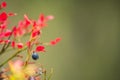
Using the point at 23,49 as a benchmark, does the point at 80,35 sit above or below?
below

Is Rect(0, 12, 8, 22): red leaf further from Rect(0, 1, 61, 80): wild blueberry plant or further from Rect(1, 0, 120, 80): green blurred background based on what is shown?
Rect(1, 0, 120, 80): green blurred background

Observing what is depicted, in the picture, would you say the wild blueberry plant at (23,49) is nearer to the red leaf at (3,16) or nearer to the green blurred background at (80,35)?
the red leaf at (3,16)

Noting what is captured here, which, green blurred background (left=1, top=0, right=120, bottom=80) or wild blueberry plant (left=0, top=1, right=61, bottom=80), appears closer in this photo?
wild blueberry plant (left=0, top=1, right=61, bottom=80)

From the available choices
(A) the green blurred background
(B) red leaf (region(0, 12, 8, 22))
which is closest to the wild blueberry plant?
(B) red leaf (region(0, 12, 8, 22))

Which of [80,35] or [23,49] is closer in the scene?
[23,49]

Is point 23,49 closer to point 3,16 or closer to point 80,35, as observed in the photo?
point 3,16

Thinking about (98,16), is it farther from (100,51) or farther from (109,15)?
(100,51)

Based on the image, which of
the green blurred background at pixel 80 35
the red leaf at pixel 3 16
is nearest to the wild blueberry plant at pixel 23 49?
the red leaf at pixel 3 16

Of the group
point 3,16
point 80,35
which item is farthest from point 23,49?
point 80,35
